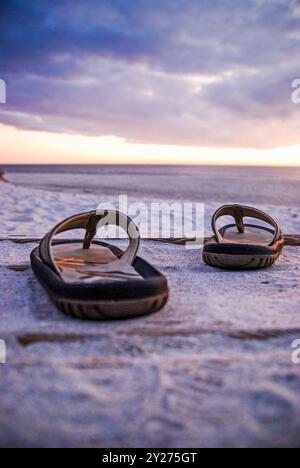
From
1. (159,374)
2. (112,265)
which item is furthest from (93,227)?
(159,374)

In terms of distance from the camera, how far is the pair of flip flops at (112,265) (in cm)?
A: 175

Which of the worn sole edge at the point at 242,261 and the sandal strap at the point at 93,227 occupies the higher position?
the sandal strap at the point at 93,227

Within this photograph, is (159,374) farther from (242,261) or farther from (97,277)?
(242,261)

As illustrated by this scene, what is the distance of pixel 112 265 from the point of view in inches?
90.4

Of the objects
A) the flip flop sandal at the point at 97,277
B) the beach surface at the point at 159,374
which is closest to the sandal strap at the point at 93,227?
the flip flop sandal at the point at 97,277

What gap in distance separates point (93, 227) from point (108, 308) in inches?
41.5

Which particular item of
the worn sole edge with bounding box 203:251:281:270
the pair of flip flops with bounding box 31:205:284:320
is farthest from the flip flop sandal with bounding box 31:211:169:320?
the worn sole edge with bounding box 203:251:281:270

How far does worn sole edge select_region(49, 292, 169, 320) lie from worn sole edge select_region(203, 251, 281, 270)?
101 cm

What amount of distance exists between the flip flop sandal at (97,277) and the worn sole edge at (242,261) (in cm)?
69

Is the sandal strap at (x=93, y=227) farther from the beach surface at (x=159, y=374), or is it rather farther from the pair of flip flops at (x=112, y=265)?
the beach surface at (x=159, y=374)

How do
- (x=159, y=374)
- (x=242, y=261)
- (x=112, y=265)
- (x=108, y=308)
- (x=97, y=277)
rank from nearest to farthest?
(x=159, y=374) → (x=108, y=308) → (x=97, y=277) → (x=112, y=265) → (x=242, y=261)

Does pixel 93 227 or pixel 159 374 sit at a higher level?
pixel 93 227
